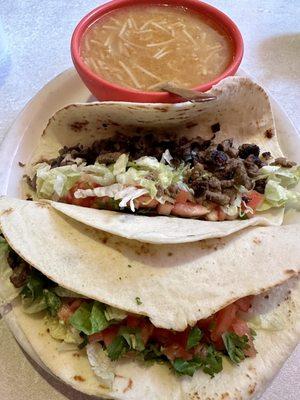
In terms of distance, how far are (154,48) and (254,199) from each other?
2.83ft

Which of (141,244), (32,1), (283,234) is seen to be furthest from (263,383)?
(32,1)

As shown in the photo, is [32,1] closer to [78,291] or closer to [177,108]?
[177,108]

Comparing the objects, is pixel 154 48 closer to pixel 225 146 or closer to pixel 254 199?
pixel 225 146

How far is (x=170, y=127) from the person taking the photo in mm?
2045

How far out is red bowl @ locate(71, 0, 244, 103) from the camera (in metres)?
1.94

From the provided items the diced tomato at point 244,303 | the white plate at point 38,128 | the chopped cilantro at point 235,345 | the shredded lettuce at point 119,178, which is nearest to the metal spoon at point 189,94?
the shredded lettuce at point 119,178

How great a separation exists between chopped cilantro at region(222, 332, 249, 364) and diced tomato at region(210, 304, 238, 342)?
0.02 m

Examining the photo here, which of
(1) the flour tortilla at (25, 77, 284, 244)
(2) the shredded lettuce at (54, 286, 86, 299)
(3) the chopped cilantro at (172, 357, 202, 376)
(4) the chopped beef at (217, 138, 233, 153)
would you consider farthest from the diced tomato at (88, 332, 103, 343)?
(4) the chopped beef at (217, 138, 233, 153)

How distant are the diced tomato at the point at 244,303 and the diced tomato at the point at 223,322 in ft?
0.12

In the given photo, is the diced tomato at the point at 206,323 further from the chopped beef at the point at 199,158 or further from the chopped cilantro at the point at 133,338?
the chopped beef at the point at 199,158

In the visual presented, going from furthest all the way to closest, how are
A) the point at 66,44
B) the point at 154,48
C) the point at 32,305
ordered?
the point at 66,44 → the point at 154,48 → the point at 32,305

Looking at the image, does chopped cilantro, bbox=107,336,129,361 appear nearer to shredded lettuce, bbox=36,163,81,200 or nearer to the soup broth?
shredded lettuce, bbox=36,163,81,200

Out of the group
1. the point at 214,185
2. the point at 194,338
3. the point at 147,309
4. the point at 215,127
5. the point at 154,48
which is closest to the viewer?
the point at 147,309

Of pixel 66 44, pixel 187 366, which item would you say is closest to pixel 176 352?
pixel 187 366
